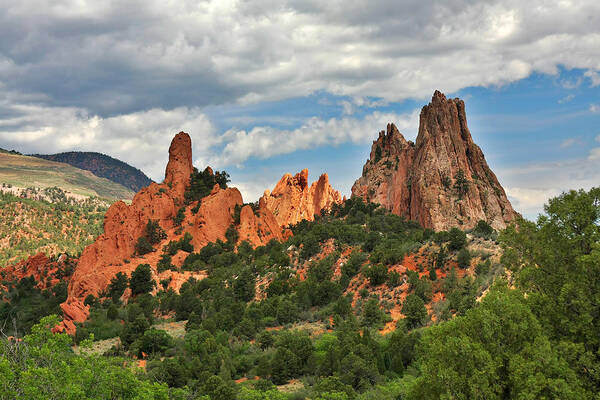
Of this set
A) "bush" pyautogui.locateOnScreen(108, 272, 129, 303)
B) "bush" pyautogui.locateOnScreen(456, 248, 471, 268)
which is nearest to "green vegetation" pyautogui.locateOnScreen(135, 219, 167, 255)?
"bush" pyautogui.locateOnScreen(108, 272, 129, 303)

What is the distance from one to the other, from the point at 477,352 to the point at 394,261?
45.7 metres

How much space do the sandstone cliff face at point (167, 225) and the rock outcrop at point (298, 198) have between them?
106ft

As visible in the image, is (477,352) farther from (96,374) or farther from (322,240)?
(322,240)

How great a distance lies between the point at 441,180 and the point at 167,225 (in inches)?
2110

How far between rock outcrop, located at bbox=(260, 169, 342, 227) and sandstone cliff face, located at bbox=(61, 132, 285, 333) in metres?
32.4

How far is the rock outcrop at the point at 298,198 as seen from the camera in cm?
12544

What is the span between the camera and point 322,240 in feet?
254

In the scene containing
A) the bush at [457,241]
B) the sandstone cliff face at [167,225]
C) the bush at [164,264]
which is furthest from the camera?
the bush at [164,264]

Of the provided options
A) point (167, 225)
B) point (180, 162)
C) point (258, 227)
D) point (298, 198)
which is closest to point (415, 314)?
point (258, 227)

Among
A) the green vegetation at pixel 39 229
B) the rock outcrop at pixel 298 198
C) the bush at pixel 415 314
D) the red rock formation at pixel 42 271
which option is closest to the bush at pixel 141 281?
the red rock formation at pixel 42 271

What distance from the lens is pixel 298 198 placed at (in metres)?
129

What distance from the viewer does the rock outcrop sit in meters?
125

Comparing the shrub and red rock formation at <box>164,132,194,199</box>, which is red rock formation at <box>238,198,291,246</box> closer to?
the shrub

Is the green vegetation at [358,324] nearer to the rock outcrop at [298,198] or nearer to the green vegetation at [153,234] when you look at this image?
the green vegetation at [153,234]
